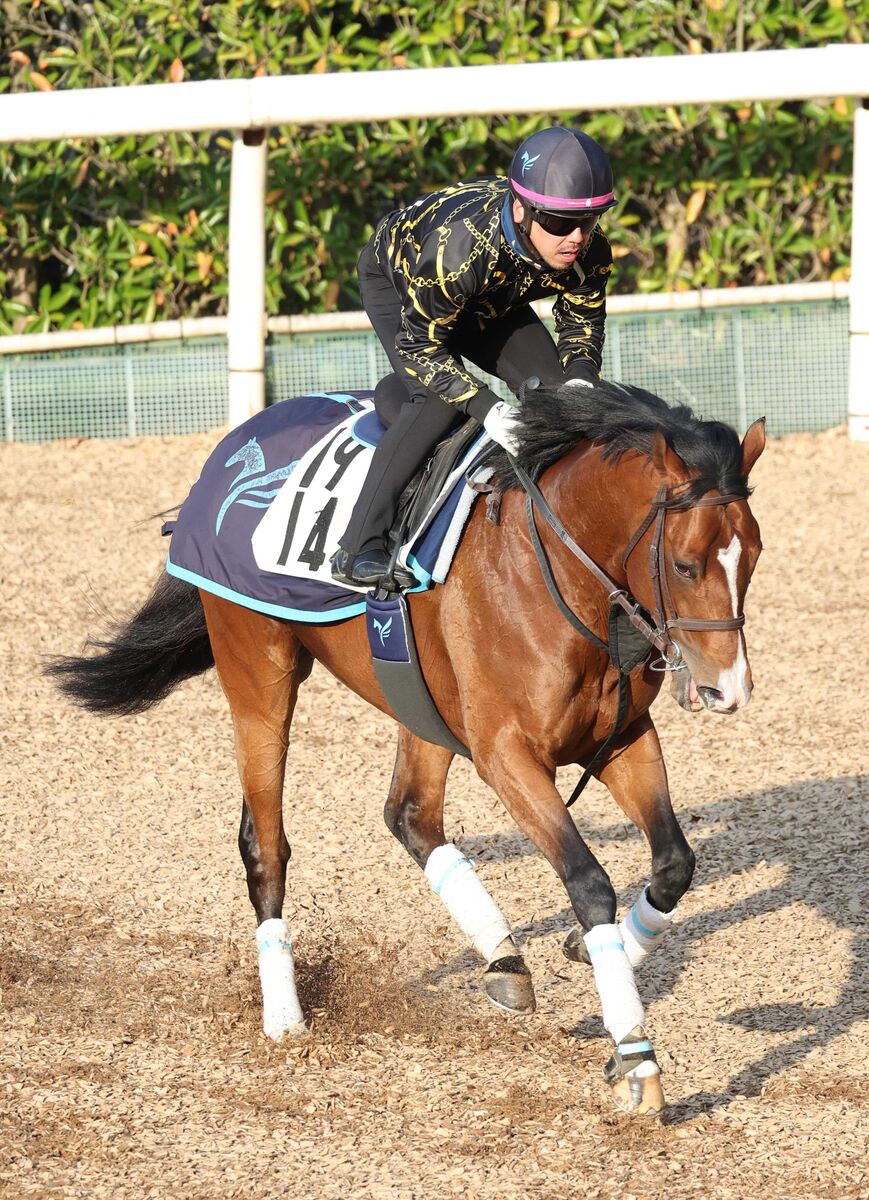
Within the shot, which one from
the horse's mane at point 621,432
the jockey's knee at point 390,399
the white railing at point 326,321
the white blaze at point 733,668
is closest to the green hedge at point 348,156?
the white railing at point 326,321

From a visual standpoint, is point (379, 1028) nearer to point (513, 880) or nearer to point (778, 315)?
point (513, 880)

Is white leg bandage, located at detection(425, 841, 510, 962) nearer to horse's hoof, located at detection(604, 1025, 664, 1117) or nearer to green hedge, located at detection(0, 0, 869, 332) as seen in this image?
horse's hoof, located at detection(604, 1025, 664, 1117)

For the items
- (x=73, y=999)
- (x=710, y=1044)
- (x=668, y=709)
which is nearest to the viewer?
(x=710, y=1044)

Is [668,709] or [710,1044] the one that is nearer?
[710,1044]

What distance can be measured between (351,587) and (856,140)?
270 inches

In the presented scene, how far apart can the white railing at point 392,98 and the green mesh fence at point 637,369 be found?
631mm

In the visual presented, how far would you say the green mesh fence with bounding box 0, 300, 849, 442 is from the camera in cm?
1085

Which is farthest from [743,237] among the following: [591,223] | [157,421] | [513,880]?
[591,223]

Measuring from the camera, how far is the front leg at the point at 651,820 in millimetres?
4270

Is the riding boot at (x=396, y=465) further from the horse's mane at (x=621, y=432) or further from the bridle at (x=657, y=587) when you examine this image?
the bridle at (x=657, y=587)

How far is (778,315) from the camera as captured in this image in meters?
10.9

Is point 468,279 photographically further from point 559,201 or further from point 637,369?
point 637,369

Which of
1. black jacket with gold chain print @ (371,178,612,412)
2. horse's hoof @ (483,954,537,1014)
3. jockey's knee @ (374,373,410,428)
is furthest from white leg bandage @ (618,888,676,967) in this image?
jockey's knee @ (374,373,410,428)

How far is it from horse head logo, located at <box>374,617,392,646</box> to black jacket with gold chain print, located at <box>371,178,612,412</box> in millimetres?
646
